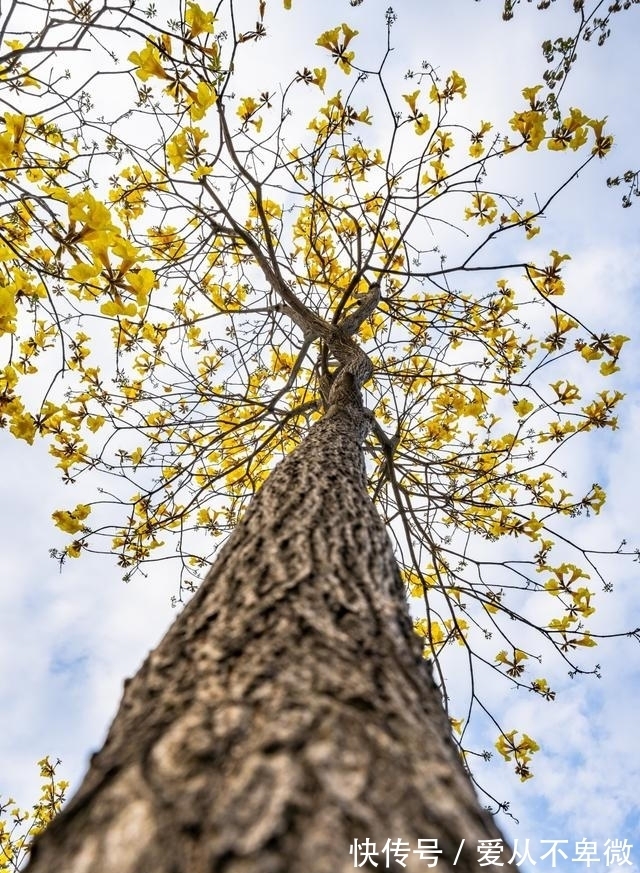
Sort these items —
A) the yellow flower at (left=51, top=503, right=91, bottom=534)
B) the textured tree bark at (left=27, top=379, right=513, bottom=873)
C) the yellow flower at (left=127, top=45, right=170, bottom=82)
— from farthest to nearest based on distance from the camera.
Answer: the yellow flower at (left=51, top=503, right=91, bottom=534) → the yellow flower at (left=127, top=45, right=170, bottom=82) → the textured tree bark at (left=27, top=379, right=513, bottom=873)

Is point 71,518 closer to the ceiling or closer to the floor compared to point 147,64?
closer to the floor

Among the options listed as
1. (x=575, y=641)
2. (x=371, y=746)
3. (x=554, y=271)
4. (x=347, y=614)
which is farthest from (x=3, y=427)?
(x=575, y=641)

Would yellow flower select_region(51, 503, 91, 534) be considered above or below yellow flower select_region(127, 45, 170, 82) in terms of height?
below

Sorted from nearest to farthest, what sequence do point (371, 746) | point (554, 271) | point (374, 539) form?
point (371, 746), point (374, 539), point (554, 271)

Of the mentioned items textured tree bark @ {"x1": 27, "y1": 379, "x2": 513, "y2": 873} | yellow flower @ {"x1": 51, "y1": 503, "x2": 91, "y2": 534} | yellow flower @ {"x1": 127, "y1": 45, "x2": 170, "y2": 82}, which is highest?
yellow flower @ {"x1": 127, "y1": 45, "x2": 170, "y2": 82}

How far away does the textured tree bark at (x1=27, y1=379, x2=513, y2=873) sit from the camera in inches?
25.4

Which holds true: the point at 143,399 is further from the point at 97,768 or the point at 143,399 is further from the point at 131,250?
the point at 97,768

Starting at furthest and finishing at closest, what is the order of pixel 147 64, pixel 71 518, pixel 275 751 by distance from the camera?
pixel 71 518, pixel 147 64, pixel 275 751

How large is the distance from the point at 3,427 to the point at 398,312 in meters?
3.40

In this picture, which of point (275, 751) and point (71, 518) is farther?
point (71, 518)

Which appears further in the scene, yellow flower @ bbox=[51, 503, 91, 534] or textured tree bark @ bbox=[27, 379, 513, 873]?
yellow flower @ bbox=[51, 503, 91, 534]

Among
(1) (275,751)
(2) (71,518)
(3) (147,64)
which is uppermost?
(3) (147,64)

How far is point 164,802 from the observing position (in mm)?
698

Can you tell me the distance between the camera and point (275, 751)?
2.45 feet
